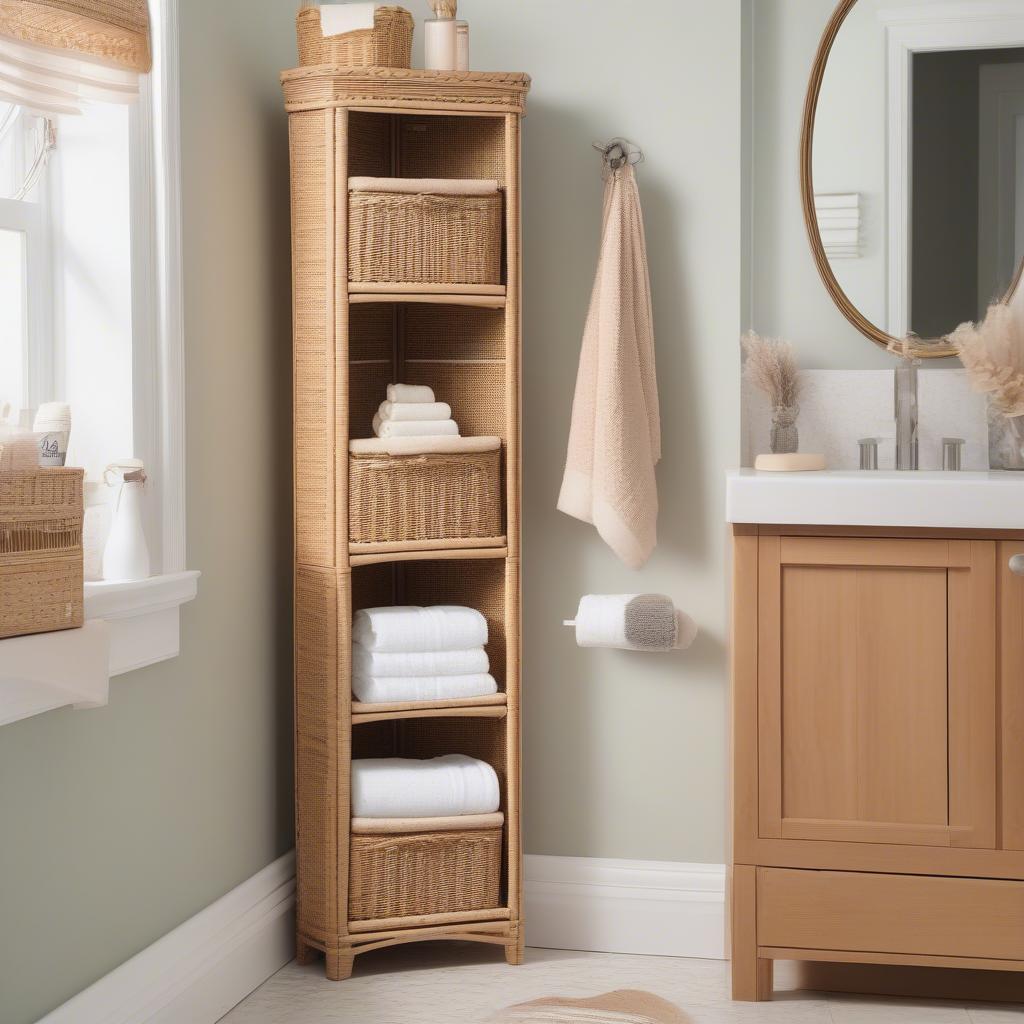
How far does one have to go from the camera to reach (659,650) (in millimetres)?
2346

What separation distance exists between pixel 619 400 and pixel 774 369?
360 mm

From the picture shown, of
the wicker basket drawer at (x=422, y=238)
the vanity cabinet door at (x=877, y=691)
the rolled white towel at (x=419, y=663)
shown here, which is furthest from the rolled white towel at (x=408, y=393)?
the vanity cabinet door at (x=877, y=691)

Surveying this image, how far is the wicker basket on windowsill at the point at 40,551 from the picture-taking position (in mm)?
1492

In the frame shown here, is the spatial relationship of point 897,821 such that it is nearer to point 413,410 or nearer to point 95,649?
point 413,410

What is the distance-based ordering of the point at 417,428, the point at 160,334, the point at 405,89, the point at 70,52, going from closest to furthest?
the point at 70,52 < the point at 160,334 < the point at 405,89 < the point at 417,428

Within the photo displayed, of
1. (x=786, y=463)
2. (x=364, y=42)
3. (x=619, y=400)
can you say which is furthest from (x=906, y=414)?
(x=364, y=42)

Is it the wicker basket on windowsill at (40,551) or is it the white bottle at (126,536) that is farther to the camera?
the white bottle at (126,536)

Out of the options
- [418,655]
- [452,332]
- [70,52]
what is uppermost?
[70,52]

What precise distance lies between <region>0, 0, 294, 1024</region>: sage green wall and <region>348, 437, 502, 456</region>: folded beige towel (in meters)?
0.24

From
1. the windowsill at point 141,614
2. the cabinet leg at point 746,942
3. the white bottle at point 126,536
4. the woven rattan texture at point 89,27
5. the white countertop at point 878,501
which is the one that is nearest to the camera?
the woven rattan texture at point 89,27

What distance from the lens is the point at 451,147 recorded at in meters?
2.51

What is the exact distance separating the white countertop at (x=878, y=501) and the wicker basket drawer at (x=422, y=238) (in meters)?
0.66

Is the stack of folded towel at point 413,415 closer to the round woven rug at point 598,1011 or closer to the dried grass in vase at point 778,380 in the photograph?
the dried grass in vase at point 778,380

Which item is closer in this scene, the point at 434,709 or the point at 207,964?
the point at 207,964
